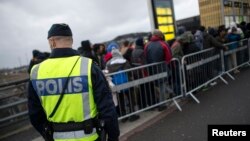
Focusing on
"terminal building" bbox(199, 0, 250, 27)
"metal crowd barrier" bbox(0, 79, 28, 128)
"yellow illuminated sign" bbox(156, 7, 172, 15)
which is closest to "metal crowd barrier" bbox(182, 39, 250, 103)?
"yellow illuminated sign" bbox(156, 7, 172, 15)

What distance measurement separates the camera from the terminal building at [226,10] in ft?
54.5

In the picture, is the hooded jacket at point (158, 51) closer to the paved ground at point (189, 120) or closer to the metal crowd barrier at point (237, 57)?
the paved ground at point (189, 120)

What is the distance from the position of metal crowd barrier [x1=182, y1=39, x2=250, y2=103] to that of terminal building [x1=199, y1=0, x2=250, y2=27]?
5351mm

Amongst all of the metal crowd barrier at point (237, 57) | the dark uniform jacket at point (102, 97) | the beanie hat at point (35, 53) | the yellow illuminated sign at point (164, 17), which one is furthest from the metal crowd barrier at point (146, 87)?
the yellow illuminated sign at point (164, 17)

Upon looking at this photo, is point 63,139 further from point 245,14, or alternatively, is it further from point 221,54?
point 245,14

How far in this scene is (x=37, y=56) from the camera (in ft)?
23.7

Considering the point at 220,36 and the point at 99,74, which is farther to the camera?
the point at 220,36

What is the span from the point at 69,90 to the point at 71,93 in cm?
3

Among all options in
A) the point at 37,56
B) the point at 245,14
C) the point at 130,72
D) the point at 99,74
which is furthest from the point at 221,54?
the point at 245,14

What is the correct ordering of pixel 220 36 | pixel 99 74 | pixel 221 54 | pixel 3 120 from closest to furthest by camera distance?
pixel 99 74 → pixel 3 120 → pixel 221 54 → pixel 220 36

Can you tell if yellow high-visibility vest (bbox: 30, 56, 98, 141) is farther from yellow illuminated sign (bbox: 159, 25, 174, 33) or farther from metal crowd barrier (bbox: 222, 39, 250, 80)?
yellow illuminated sign (bbox: 159, 25, 174, 33)

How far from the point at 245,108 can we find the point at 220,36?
516cm

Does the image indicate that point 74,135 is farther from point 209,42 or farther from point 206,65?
point 209,42

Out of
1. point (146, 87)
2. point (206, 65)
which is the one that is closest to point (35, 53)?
point (146, 87)
